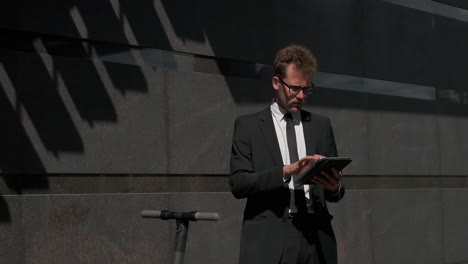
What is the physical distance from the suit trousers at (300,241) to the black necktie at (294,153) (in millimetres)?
58

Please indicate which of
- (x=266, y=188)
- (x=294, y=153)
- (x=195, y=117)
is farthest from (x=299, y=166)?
→ (x=195, y=117)

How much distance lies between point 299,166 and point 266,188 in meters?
0.21

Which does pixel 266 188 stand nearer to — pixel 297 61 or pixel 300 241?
pixel 300 241

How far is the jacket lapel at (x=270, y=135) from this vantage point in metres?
4.41

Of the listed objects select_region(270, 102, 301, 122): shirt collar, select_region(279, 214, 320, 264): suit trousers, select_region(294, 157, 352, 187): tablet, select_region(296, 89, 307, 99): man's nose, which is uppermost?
select_region(296, 89, 307, 99): man's nose

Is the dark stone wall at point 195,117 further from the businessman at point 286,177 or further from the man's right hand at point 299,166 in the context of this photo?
the man's right hand at point 299,166

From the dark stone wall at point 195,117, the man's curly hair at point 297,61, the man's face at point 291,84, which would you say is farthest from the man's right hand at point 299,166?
the dark stone wall at point 195,117

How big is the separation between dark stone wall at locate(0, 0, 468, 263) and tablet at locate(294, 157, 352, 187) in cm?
329

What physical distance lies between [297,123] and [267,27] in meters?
4.72

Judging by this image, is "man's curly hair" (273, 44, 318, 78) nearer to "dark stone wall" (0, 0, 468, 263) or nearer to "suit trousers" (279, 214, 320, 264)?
"suit trousers" (279, 214, 320, 264)

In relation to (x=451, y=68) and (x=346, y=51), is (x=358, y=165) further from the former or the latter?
(x=451, y=68)

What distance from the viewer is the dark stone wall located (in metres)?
6.89

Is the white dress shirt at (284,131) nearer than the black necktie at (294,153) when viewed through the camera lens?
No

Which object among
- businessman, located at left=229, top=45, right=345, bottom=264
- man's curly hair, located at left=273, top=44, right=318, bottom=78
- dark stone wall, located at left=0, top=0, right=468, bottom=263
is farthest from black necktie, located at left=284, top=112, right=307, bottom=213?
dark stone wall, located at left=0, top=0, right=468, bottom=263
